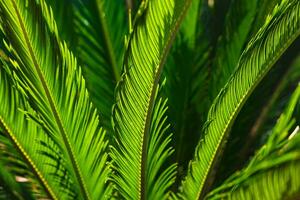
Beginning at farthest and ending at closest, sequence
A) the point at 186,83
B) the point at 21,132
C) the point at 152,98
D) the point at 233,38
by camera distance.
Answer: the point at 186,83 → the point at 233,38 → the point at 21,132 → the point at 152,98

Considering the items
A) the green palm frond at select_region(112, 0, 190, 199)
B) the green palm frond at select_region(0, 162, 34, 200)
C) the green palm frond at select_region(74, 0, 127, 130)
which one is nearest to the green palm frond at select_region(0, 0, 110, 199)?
the green palm frond at select_region(112, 0, 190, 199)

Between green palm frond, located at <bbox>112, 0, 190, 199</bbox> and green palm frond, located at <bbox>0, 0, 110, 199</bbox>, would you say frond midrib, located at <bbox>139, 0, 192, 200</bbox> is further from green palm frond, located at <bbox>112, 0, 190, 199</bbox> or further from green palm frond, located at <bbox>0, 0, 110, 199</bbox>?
green palm frond, located at <bbox>0, 0, 110, 199</bbox>

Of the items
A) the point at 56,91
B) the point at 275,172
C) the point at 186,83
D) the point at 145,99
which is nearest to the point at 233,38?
the point at 186,83

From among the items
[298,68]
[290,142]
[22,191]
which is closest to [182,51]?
[298,68]

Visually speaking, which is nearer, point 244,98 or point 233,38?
point 244,98

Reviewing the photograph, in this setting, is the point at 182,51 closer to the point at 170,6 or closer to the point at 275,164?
the point at 170,6

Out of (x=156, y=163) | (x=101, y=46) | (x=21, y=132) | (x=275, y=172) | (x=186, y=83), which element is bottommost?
(x=275, y=172)

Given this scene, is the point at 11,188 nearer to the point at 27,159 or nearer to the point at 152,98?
the point at 27,159

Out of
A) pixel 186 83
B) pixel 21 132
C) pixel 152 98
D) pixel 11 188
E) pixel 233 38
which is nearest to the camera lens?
pixel 152 98

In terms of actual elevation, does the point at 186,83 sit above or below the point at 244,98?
above

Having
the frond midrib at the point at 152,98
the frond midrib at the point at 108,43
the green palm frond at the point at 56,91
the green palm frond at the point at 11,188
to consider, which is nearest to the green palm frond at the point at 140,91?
the frond midrib at the point at 152,98
